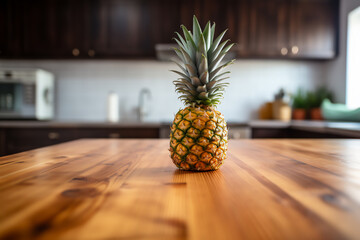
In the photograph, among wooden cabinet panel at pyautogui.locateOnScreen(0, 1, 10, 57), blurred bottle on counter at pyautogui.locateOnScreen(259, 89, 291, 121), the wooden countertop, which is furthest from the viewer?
blurred bottle on counter at pyautogui.locateOnScreen(259, 89, 291, 121)

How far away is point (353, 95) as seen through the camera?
3350mm

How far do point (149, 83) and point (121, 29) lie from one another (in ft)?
2.58

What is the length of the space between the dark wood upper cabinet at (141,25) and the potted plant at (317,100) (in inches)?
24.6

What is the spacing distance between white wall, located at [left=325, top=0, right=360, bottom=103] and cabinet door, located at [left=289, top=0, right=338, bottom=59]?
0.09m

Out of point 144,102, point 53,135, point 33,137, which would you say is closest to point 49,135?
point 53,135

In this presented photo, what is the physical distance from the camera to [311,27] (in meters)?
3.40

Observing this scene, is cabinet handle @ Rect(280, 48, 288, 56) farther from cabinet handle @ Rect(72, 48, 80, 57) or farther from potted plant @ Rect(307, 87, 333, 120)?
Result: cabinet handle @ Rect(72, 48, 80, 57)

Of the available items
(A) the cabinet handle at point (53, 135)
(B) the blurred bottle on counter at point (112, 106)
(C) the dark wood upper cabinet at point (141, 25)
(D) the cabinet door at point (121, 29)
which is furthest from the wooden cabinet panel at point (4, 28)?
(B) the blurred bottle on counter at point (112, 106)

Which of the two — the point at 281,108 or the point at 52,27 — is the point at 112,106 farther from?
the point at 281,108

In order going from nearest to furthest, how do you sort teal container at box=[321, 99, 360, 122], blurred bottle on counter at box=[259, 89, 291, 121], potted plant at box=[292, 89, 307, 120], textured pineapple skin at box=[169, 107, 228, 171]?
1. textured pineapple skin at box=[169, 107, 228, 171]
2. teal container at box=[321, 99, 360, 122]
3. blurred bottle on counter at box=[259, 89, 291, 121]
4. potted plant at box=[292, 89, 307, 120]

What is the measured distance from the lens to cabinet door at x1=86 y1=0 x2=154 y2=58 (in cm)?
334

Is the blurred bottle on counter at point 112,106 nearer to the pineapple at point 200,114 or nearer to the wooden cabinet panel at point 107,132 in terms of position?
the wooden cabinet panel at point 107,132

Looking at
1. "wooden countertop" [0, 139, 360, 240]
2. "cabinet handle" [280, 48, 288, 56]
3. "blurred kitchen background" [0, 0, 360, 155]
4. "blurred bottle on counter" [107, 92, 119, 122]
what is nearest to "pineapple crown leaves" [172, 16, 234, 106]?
"wooden countertop" [0, 139, 360, 240]

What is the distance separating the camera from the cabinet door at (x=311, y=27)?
338cm
